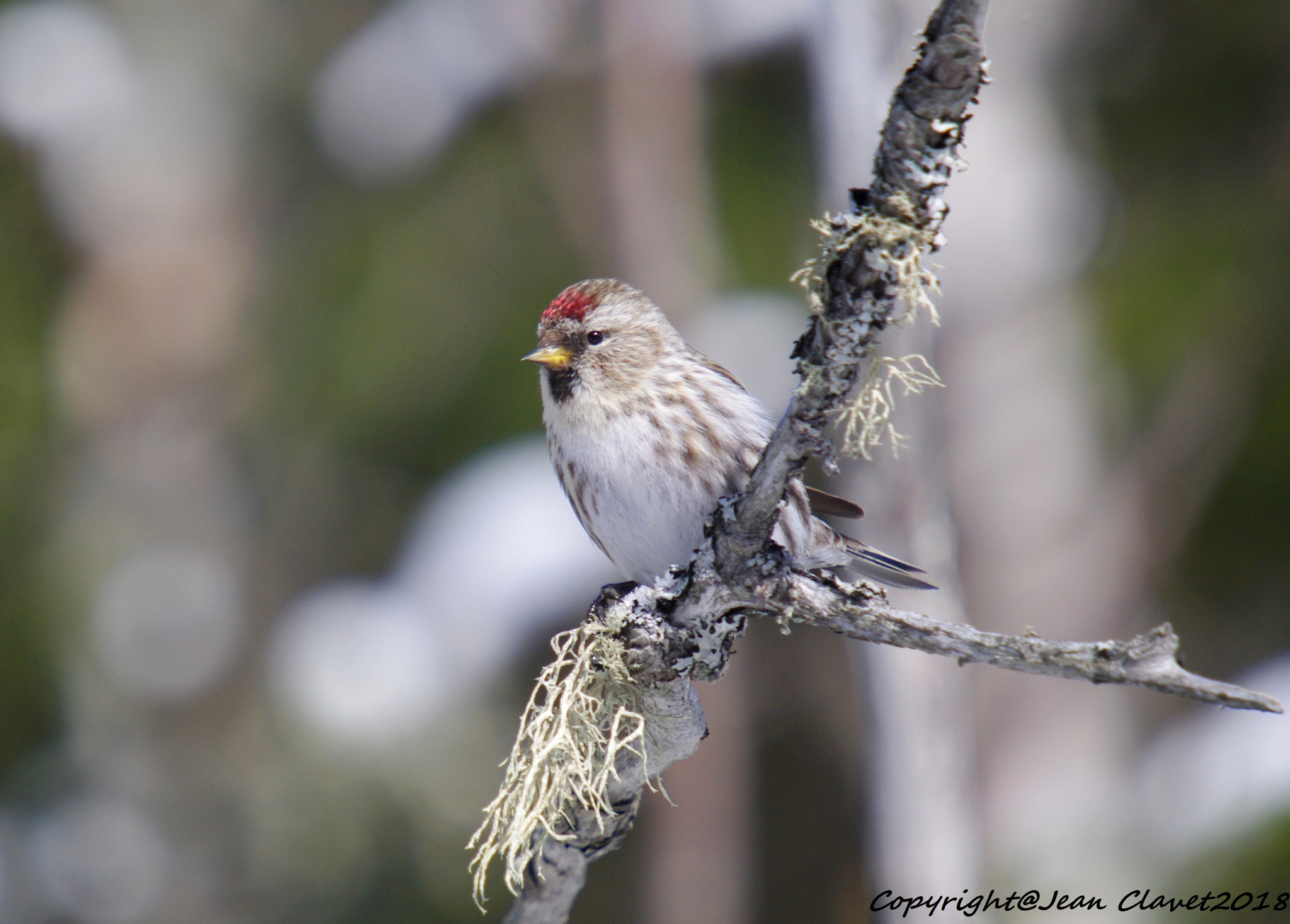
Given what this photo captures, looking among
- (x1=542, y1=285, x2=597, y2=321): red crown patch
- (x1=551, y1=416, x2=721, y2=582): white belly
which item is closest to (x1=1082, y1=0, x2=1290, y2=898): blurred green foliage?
(x1=542, y1=285, x2=597, y2=321): red crown patch

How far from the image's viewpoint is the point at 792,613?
4.92ft

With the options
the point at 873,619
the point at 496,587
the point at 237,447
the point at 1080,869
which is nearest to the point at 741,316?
the point at 496,587

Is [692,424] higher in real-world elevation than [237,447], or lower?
higher

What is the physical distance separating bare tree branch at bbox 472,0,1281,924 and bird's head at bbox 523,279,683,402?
24.7 inches

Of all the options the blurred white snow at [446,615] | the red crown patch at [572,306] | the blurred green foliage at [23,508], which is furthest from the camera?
the blurred green foliage at [23,508]

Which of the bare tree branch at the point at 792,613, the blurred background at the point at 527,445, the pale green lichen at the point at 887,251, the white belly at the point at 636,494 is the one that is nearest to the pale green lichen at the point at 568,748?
the bare tree branch at the point at 792,613

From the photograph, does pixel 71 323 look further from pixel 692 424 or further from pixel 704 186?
pixel 692 424

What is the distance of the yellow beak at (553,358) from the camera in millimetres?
2352

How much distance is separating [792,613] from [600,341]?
43.7 inches

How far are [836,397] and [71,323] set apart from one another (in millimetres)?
6063

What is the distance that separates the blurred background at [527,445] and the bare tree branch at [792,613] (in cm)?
187

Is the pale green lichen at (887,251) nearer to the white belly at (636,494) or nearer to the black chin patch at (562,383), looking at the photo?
the white belly at (636,494)

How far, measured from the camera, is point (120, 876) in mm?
5562

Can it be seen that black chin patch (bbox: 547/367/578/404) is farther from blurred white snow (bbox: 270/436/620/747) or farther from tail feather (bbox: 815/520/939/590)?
blurred white snow (bbox: 270/436/620/747)
